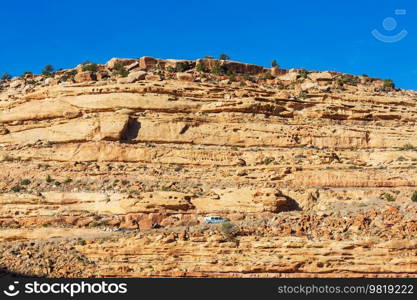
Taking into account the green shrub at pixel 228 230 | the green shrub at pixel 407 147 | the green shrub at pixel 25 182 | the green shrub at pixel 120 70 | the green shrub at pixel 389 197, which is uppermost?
the green shrub at pixel 120 70

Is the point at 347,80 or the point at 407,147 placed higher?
the point at 347,80

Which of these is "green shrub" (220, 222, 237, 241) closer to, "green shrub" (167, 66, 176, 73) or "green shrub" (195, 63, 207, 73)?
"green shrub" (167, 66, 176, 73)

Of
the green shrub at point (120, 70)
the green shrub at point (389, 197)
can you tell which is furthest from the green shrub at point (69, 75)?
the green shrub at point (389, 197)

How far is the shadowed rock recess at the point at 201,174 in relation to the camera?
25.9 metres

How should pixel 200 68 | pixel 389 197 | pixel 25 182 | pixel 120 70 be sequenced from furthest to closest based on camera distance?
pixel 200 68, pixel 120 70, pixel 25 182, pixel 389 197

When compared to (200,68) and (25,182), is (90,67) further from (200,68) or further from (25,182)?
(25,182)

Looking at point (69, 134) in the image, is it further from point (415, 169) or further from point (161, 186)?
point (415, 169)

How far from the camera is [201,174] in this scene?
3506cm

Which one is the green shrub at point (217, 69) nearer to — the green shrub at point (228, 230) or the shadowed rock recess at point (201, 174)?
the shadowed rock recess at point (201, 174)

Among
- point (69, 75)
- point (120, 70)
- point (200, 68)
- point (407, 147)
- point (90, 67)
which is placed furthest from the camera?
point (200, 68)

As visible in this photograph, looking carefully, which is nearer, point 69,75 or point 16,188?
point 16,188

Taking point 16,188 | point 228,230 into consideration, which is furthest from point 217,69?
point 228,230

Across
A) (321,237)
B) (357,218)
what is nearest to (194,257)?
(321,237)

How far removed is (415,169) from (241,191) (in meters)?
10.1
